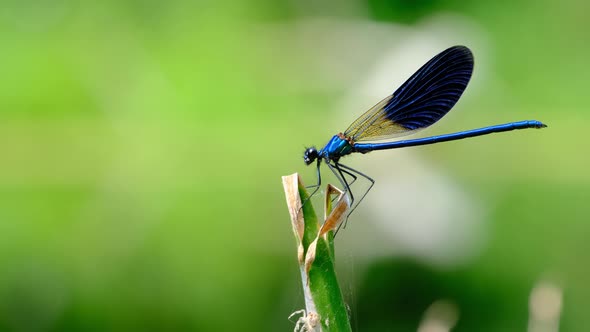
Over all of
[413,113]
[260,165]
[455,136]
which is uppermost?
[260,165]

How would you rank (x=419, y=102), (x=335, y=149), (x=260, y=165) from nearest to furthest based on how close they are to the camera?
(x=335, y=149) → (x=419, y=102) → (x=260, y=165)

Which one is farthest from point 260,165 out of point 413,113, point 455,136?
point 455,136

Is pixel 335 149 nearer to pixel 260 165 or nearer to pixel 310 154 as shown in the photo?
pixel 310 154

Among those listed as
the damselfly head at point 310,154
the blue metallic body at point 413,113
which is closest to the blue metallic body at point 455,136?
the blue metallic body at point 413,113

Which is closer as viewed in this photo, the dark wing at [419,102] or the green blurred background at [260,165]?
the dark wing at [419,102]

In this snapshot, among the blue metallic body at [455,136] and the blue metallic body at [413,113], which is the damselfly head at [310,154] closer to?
the blue metallic body at [413,113]

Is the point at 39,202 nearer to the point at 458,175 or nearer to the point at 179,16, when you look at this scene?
the point at 179,16
